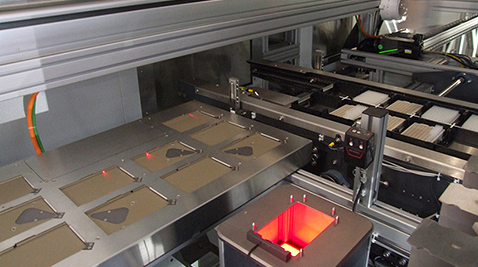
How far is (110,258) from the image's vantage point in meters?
1.03

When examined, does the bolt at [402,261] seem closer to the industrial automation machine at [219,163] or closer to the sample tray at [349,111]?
the industrial automation machine at [219,163]

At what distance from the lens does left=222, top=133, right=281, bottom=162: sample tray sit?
149 centimetres

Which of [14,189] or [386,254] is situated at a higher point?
[14,189]

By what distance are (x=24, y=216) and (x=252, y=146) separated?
0.83 m

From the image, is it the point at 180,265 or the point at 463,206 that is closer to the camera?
the point at 463,206

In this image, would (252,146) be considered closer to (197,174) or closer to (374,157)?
(197,174)

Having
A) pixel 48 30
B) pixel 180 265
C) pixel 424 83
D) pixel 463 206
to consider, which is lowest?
pixel 180 265

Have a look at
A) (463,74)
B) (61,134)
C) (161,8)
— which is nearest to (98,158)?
(61,134)

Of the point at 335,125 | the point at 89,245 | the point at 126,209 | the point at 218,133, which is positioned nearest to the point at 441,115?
the point at 335,125

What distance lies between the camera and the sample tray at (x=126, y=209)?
116 centimetres

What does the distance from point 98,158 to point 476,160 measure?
1224mm

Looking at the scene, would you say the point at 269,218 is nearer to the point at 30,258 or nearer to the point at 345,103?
the point at 30,258

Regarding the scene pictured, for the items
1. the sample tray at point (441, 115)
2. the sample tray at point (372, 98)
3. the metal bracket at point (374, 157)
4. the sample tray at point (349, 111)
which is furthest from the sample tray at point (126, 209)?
the sample tray at point (441, 115)

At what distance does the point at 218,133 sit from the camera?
1662mm
